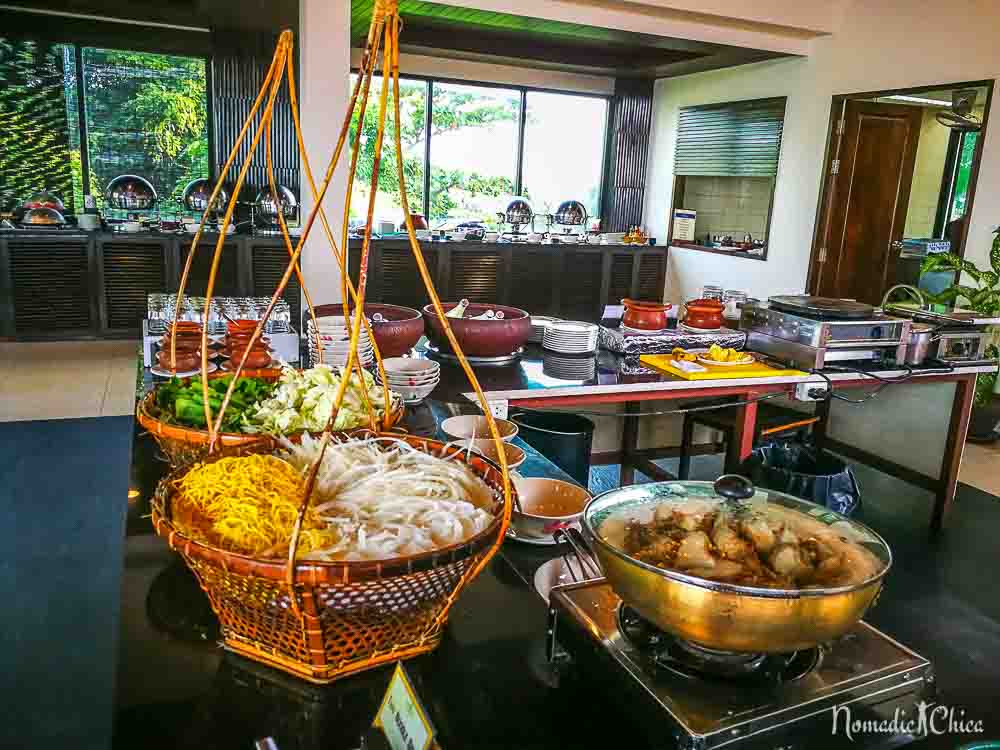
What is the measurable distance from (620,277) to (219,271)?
368 centimetres

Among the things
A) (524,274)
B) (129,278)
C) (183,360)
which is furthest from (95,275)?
(183,360)

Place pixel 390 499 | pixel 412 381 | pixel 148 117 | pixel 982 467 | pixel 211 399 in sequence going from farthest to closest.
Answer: pixel 148 117
pixel 982 467
pixel 412 381
pixel 211 399
pixel 390 499

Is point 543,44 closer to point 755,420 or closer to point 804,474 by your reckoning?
point 755,420

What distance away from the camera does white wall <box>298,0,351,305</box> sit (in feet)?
16.4

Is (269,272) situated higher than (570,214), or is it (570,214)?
(570,214)

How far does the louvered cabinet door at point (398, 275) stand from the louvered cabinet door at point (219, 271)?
3.60 feet

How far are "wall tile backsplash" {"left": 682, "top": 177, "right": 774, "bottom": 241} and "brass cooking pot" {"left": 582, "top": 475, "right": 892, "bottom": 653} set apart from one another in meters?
7.42

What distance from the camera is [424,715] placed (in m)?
0.75

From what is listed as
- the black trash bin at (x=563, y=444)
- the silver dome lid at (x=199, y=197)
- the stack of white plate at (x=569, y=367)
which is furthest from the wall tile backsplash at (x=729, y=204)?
the black trash bin at (x=563, y=444)

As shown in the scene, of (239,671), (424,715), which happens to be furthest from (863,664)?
(239,671)

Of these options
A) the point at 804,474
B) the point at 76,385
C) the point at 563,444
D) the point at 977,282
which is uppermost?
the point at 977,282

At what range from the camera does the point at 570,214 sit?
24.9 ft

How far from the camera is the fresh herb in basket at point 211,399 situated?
1.53m

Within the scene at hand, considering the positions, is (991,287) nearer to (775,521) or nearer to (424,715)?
(775,521)
